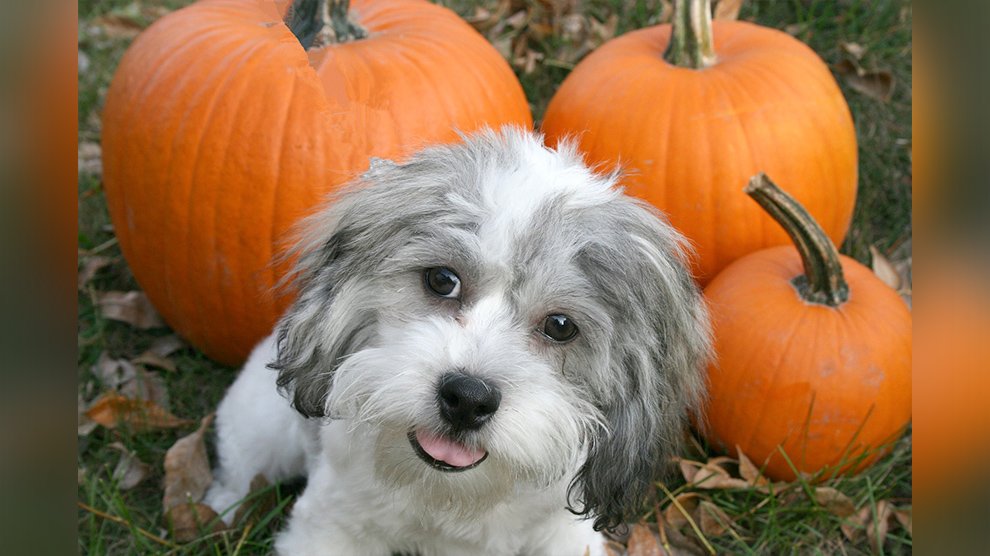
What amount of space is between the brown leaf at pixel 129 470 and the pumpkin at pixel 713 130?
1.90 meters

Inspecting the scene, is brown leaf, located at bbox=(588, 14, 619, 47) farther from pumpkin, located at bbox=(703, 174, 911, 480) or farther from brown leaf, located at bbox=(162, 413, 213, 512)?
brown leaf, located at bbox=(162, 413, 213, 512)

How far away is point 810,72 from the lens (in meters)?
3.63

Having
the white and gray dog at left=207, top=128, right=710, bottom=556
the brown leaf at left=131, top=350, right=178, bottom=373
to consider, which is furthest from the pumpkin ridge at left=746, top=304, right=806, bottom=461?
the brown leaf at left=131, top=350, right=178, bottom=373

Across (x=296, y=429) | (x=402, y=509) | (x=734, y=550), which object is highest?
(x=402, y=509)

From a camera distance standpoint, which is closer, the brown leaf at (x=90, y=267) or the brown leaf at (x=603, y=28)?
the brown leaf at (x=90, y=267)

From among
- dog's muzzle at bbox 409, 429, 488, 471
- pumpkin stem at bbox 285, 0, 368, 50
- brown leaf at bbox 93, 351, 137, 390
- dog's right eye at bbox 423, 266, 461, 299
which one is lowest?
brown leaf at bbox 93, 351, 137, 390

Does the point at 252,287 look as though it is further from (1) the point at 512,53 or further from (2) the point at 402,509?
(1) the point at 512,53

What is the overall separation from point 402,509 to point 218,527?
919 millimetres

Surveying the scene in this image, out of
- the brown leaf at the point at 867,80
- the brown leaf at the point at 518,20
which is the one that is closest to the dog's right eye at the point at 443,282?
the brown leaf at the point at 518,20

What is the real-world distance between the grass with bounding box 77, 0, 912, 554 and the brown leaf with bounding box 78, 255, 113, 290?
Answer: 25mm

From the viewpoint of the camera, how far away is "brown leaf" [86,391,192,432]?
333cm

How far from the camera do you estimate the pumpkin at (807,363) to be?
3.03 meters

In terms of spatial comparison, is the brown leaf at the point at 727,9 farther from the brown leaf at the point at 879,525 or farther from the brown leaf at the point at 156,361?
the brown leaf at the point at 156,361
